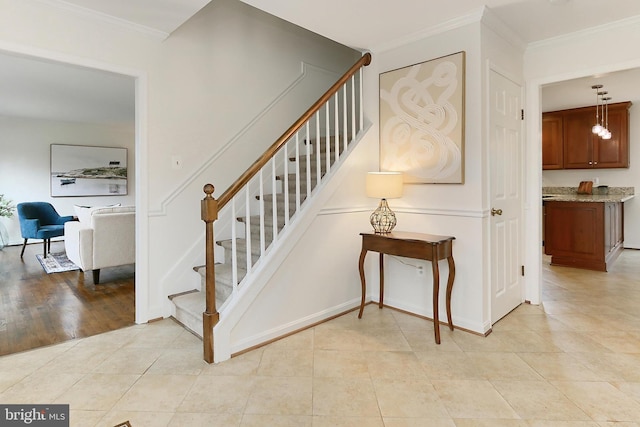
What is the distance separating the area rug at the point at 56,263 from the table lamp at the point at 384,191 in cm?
434

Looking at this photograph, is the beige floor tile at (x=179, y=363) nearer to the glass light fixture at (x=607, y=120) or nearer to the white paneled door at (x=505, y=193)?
the white paneled door at (x=505, y=193)

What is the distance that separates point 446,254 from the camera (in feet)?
9.04

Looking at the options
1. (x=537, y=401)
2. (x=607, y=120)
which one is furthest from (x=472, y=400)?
(x=607, y=120)

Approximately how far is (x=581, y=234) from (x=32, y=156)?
9.61 meters

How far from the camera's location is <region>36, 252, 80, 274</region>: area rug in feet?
16.0

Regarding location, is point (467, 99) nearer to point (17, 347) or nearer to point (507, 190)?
point (507, 190)

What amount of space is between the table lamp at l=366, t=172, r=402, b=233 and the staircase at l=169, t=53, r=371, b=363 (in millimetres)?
358

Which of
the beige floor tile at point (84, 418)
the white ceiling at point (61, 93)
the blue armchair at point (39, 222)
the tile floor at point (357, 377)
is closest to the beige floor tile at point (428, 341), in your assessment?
the tile floor at point (357, 377)

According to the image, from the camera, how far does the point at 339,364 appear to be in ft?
7.56

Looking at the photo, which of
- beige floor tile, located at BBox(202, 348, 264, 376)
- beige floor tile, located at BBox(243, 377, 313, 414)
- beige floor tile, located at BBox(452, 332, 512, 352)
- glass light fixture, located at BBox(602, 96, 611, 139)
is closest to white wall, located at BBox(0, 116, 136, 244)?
beige floor tile, located at BBox(202, 348, 264, 376)

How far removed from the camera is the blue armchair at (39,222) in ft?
19.3

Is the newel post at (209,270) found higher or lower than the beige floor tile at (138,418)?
higher

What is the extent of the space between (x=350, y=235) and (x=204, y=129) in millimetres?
1695

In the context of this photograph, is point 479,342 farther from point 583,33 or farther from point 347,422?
point 583,33
